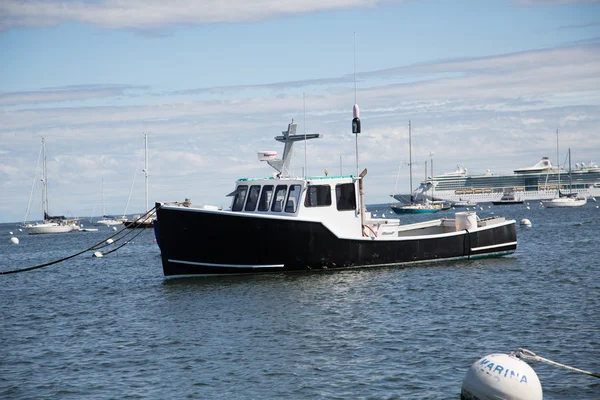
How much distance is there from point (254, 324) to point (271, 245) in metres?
6.48

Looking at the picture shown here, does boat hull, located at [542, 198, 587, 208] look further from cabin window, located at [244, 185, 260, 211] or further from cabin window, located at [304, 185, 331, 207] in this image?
cabin window, located at [244, 185, 260, 211]

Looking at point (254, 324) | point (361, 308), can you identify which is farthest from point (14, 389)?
point (361, 308)

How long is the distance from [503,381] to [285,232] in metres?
14.1

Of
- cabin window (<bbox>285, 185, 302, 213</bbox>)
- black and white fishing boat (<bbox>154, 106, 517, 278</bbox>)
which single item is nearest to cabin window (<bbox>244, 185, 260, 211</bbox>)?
black and white fishing boat (<bbox>154, 106, 517, 278</bbox>)

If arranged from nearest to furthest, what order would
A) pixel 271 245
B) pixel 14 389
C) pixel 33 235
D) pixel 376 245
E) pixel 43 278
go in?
pixel 14 389 < pixel 271 245 < pixel 376 245 < pixel 43 278 < pixel 33 235

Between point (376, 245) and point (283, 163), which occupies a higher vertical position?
point (283, 163)

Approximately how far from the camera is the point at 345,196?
24.9 meters

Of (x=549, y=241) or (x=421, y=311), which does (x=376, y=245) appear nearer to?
(x=421, y=311)

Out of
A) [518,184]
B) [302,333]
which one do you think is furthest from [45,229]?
[518,184]

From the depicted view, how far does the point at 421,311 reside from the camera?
1822 centimetres

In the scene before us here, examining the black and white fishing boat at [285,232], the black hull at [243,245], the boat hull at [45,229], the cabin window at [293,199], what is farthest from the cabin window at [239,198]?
the boat hull at [45,229]

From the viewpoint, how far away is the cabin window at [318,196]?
24156mm

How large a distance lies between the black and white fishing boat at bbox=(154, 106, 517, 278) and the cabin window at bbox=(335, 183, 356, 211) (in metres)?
0.03

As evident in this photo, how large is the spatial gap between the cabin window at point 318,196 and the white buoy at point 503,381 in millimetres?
14550
